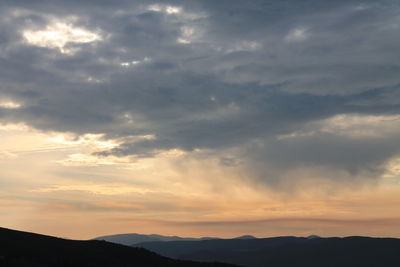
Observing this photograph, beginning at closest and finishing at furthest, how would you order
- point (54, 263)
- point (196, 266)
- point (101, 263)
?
point (54, 263), point (101, 263), point (196, 266)

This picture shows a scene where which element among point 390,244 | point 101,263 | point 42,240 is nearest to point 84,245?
point 42,240

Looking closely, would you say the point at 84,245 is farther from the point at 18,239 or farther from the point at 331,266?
the point at 331,266

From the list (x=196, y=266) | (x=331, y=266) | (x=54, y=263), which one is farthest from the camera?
(x=331, y=266)

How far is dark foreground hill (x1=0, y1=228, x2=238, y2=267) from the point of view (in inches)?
2085

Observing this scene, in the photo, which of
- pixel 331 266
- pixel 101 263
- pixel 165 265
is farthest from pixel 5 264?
pixel 331 266

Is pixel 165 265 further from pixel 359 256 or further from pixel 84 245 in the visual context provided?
pixel 359 256

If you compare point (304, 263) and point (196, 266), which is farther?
point (304, 263)

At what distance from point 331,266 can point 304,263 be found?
10.9 m

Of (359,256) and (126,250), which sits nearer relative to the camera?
(126,250)

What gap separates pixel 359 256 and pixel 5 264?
155 metres

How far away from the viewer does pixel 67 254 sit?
59.6 metres

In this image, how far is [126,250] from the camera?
7100 cm

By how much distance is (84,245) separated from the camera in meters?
69.0

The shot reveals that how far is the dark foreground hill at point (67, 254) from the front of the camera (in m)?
53.0
